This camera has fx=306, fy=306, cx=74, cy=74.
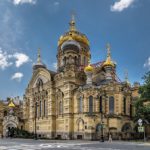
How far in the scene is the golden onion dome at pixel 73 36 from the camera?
247 feet

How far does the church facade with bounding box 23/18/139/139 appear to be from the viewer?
57750mm

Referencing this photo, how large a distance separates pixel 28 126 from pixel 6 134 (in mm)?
6266

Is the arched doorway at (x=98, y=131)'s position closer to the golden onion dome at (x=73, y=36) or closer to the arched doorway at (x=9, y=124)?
the golden onion dome at (x=73, y=36)

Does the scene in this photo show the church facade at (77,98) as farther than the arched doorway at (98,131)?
Yes

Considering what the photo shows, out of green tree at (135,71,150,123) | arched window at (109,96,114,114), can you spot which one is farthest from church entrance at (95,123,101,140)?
green tree at (135,71,150,123)

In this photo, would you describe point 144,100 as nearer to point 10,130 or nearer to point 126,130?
point 126,130

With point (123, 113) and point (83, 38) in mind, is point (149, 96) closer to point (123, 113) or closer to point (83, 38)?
point (123, 113)

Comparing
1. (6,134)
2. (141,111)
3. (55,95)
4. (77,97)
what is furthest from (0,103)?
(141,111)

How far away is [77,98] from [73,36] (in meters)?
20.6

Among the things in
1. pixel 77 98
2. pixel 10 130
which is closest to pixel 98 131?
pixel 77 98

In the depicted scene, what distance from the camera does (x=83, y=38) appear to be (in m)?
77.1

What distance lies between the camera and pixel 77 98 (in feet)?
198

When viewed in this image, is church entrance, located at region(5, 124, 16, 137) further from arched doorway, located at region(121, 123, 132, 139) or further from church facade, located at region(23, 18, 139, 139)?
arched doorway, located at region(121, 123, 132, 139)

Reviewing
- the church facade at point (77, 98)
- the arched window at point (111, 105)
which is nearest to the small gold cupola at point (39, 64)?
the church facade at point (77, 98)
